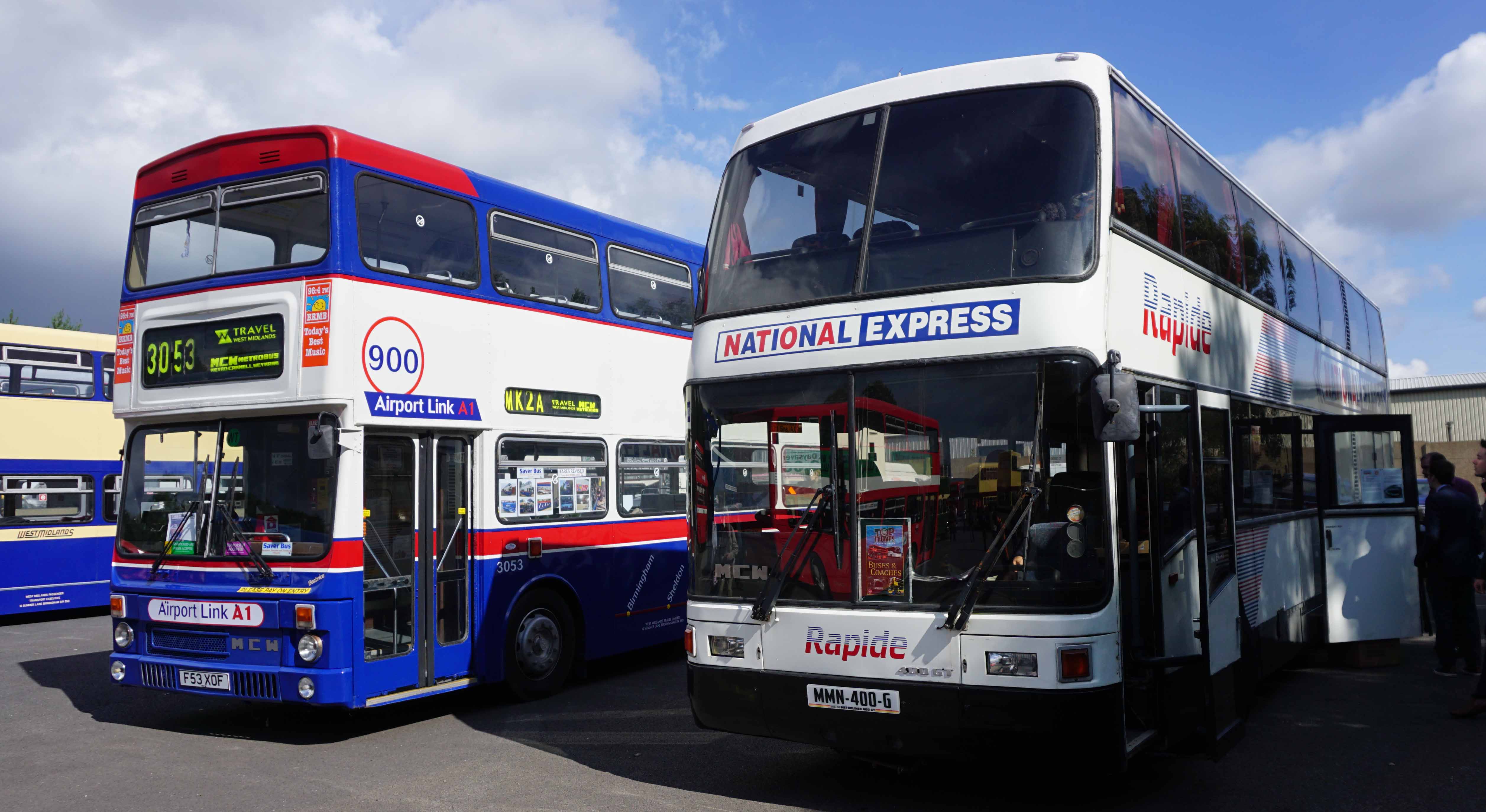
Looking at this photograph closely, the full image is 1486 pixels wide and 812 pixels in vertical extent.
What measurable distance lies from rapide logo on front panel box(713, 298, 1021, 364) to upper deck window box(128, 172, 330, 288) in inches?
145

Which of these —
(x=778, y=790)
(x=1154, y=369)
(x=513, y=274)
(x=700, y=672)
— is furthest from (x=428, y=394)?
(x=1154, y=369)

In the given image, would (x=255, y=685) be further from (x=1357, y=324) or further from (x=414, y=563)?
(x=1357, y=324)

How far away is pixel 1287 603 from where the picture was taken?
9.77m

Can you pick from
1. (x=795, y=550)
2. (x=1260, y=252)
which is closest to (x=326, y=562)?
(x=795, y=550)

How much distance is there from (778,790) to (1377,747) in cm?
424

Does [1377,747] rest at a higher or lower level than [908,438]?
lower

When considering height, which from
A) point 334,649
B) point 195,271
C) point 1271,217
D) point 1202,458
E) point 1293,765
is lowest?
point 1293,765

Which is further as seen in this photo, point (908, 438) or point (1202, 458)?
point (1202, 458)

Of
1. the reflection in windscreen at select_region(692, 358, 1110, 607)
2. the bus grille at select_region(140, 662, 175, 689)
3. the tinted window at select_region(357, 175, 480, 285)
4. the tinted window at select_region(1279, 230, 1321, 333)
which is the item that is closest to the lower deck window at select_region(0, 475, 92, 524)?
the bus grille at select_region(140, 662, 175, 689)

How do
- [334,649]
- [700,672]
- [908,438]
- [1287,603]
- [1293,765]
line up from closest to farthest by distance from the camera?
1. [908,438]
2. [700,672]
3. [1293,765]
4. [334,649]
5. [1287,603]

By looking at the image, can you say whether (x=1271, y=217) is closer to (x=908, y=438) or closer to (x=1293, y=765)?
(x=1293, y=765)

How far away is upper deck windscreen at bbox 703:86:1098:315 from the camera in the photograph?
620cm

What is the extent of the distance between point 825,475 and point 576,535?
5.04 m

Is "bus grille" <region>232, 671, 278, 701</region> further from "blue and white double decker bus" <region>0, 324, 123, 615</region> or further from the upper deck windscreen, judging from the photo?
"blue and white double decker bus" <region>0, 324, 123, 615</region>
